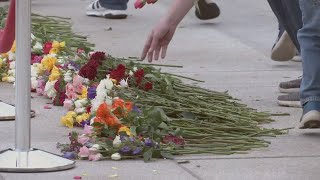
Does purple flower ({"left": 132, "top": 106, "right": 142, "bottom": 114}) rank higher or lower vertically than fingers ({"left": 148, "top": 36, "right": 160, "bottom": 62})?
lower

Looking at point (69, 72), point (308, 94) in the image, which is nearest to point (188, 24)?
point (69, 72)

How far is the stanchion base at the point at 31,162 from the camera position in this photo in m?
4.54

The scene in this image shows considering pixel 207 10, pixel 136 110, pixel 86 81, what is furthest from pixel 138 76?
pixel 207 10

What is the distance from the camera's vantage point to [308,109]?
5.17 m

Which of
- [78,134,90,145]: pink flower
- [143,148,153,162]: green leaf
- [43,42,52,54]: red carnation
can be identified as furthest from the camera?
[43,42,52,54]: red carnation

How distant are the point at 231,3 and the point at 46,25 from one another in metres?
3.45

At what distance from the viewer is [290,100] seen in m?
6.07

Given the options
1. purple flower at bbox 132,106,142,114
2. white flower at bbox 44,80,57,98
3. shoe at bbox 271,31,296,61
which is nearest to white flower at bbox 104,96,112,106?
purple flower at bbox 132,106,142,114

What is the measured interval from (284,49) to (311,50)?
197 centimetres

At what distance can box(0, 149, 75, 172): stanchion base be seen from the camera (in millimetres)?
4535

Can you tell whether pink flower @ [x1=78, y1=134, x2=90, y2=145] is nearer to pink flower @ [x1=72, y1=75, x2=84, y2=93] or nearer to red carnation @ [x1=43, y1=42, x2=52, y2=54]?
pink flower @ [x1=72, y1=75, x2=84, y2=93]

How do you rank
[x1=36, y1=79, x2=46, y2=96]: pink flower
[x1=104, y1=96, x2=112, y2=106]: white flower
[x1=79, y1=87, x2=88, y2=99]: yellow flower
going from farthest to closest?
[x1=36, y1=79, x2=46, y2=96]: pink flower → [x1=79, y1=87, x2=88, y2=99]: yellow flower → [x1=104, y1=96, x2=112, y2=106]: white flower

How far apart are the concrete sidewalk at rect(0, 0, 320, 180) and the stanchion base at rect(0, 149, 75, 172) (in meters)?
0.04

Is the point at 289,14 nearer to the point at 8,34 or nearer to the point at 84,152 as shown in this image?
the point at 8,34
